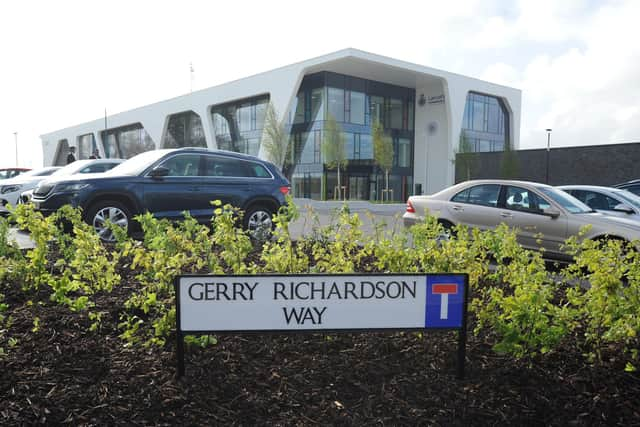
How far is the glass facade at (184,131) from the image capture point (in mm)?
48500

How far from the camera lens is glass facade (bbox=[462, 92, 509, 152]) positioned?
4169 centimetres

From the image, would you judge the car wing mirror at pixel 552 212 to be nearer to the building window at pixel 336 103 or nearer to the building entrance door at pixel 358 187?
the building window at pixel 336 103

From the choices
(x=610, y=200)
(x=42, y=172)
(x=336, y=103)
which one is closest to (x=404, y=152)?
(x=336, y=103)

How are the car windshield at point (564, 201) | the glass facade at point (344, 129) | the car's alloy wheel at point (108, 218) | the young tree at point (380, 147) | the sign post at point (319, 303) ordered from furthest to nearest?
the glass facade at point (344, 129) < the young tree at point (380, 147) < the car's alloy wheel at point (108, 218) < the car windshield at point (564, 201) < the sign post at point (319, 303)

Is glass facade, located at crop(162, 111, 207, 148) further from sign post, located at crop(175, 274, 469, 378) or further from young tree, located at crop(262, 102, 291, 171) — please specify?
sign post, located at crop(175, 274, 469, 378)

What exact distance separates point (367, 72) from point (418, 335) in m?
34.8

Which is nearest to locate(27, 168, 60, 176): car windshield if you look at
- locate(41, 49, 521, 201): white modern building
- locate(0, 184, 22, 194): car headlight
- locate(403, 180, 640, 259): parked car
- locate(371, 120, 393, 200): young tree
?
locate(0, 184, 22, 194): car headlight

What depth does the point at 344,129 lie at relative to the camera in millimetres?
36500

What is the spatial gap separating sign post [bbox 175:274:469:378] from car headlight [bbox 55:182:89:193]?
6012mm

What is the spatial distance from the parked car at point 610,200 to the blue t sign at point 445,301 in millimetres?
7709

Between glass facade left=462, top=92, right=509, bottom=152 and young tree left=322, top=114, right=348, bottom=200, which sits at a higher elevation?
glass facade left=462, top=92, right=509, bottom=152

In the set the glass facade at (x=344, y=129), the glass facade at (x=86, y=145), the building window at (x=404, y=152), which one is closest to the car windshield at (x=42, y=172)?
the glass facade at (x=344, y=129)

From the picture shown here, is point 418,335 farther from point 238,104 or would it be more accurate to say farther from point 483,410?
point 238,104

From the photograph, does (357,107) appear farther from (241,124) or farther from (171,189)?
(171,189)
